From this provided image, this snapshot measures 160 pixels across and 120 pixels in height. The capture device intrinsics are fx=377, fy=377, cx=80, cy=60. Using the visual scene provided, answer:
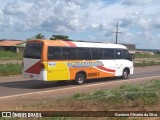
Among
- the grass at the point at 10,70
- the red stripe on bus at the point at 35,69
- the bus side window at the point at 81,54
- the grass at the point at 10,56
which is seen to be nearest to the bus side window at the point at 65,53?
the bus side window at the point at 81,54

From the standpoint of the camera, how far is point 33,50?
1891 centimetres

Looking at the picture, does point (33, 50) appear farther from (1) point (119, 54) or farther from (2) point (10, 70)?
(2) point (10, 70)

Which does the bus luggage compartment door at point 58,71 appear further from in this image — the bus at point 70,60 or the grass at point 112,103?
the grass at point 112,103

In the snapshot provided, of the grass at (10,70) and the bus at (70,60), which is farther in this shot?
the grass at (10,70)

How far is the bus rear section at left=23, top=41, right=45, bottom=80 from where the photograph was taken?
18234 mm

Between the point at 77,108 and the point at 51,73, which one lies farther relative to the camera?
the point at 51,73

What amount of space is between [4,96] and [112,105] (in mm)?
5935

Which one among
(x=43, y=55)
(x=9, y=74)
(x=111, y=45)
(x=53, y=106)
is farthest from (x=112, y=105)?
(x=9, y=74)

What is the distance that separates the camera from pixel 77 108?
33.9 ft

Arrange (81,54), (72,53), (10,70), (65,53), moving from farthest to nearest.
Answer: (10,70)
(81,54)
(72,53)
(65,53)

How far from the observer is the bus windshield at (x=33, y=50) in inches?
727

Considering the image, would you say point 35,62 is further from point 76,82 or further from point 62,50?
point 76,82


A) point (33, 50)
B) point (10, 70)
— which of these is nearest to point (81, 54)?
point (33, 50)

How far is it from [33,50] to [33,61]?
62 centimetres
